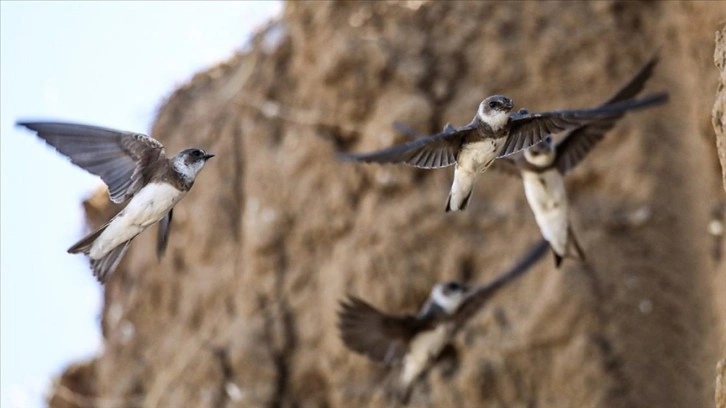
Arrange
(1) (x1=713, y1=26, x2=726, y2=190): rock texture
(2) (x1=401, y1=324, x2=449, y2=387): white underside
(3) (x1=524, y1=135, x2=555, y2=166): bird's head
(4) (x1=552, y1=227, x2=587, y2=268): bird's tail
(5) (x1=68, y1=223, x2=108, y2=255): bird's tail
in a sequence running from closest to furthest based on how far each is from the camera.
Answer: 1. (5) (x1=68, y1=223, x2=108, y2=255): bird's tail
2. (1) (x1=713, y1=26, x2=726, y2=190): rock texture
3. (3) (x1=524, y1=135, x2=555, y2=166): bird's head
4. (4) (x1=552, y1=227, x2=587, y2=268): bird's tail
5. (2) (x1=401, y1=324, x2=449, y2=387): white underside

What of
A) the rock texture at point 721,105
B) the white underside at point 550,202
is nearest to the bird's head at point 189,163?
the rock texture at point 721,105

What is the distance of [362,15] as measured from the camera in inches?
285

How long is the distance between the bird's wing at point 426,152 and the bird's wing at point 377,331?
201cm

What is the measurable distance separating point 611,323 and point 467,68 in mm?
1626

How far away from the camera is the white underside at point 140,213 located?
381 centimetres

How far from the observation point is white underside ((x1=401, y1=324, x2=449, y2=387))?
611 cm

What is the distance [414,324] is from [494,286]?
0.53 meters

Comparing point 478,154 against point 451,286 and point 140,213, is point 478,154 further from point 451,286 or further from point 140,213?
point 451,286

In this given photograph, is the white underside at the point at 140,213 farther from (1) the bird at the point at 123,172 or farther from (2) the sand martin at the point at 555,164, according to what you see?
(2) the sand martin at the point at 555,164

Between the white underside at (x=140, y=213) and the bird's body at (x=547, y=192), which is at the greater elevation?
the bird's body at (x=547, y=192)

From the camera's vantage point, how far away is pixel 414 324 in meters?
6.00

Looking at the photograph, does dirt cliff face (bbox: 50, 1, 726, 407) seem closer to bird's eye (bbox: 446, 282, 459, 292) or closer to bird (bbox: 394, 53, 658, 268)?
bird's eye (bbox: 446, 282, 459, 292)

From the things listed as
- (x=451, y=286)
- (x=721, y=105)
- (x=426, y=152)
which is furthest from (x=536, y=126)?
(x=451, y=286)

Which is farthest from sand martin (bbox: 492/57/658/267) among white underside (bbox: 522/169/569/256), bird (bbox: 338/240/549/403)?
bird (bbox: 338/240/549/403)
